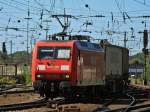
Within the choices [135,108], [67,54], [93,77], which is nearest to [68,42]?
[67,54]

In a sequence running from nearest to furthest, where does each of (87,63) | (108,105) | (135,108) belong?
(135,108), (108,105), (87,63)

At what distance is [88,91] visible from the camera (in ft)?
93.3

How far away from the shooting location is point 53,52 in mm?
25781

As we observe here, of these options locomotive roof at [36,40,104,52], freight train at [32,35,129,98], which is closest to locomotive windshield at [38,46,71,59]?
freight train at [32,35,129,98]

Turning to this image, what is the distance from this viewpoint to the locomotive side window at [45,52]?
84.7 ft

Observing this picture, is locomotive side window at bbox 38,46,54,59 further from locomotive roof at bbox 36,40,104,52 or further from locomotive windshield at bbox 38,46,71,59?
locomotive roof at bbox 36,40,104,52

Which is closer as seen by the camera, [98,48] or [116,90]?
[98,48]

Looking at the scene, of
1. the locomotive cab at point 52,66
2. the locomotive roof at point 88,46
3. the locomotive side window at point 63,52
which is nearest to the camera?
the locomotive cab at point 52,66

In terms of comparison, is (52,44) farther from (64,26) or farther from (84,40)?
(64,26)

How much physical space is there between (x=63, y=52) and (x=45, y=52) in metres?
0.99

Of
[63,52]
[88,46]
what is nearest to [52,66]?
[63,52]

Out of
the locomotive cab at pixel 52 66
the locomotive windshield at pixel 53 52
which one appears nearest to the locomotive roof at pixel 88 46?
the locomotive cab at pixel 52 66

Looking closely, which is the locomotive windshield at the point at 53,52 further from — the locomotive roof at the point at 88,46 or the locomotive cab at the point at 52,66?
the locomotive roof at the point at 88,46

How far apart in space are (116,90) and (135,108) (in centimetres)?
1231
